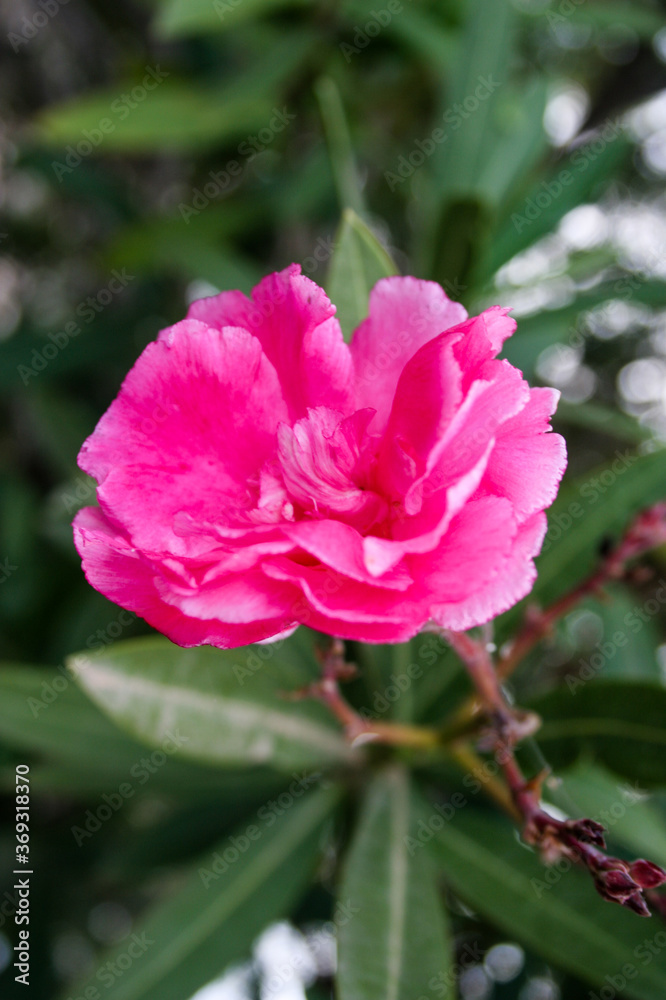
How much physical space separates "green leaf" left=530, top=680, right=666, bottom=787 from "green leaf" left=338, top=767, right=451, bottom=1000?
0.90ft

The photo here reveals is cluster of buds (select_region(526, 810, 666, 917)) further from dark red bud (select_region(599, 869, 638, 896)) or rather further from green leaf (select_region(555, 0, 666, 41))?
green leaf (select_region(555, 0, 666, 41))

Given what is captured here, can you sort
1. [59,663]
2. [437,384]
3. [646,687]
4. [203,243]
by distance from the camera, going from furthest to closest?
[59,663], [203,243], [646,687], [437,384]

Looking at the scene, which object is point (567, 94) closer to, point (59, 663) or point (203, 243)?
point (203, 243)

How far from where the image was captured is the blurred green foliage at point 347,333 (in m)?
1.11

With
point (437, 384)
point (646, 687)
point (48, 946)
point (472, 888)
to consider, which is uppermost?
point (437, 384)

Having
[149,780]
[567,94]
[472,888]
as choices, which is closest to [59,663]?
[149,780]

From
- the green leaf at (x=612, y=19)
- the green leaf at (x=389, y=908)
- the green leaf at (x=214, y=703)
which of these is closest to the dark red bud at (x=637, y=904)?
the green leaf at (x=389, y=908)

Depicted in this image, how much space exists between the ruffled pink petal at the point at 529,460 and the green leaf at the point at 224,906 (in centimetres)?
92

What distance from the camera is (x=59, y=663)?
2.04 meters

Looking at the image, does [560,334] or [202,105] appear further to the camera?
[202,105]

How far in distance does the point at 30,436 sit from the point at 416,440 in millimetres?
2300

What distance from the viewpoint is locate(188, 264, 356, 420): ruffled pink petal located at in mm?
701

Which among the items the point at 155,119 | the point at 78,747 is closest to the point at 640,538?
the point at 78,747

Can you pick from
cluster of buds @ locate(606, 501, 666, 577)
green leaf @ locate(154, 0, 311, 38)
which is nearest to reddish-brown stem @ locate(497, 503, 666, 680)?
cluster of buds @ locate(606, 501, 666, 577)
